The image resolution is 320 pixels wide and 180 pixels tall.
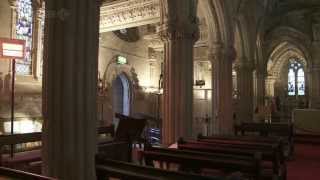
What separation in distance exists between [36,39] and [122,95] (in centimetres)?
654

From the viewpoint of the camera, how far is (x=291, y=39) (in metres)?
23.2

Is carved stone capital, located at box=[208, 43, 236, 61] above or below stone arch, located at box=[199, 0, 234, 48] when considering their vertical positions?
below

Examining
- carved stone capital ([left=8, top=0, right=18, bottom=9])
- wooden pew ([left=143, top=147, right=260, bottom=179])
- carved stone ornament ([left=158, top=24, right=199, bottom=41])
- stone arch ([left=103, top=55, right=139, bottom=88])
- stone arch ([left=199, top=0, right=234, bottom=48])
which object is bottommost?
wooden pew ([left=143, top=147, right=260, bottom=179])

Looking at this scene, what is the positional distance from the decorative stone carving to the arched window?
19176mm

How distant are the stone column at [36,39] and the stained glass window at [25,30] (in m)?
0.14

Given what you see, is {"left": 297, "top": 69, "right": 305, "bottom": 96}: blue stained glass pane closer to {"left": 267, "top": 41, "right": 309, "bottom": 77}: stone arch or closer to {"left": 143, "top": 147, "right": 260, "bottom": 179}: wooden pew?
{"left": 267, "top": 41, "right": 309, "bottom": 77}: stone arch

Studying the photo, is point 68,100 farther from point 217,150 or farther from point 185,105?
point 185,105

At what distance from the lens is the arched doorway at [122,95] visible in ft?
59.0

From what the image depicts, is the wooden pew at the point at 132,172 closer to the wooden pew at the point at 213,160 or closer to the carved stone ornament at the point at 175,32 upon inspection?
the wooden pew at the point at 213,160

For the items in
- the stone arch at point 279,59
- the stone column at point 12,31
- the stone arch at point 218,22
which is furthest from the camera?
the stone arch at point 279,59

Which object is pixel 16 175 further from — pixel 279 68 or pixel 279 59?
pixel 279 68

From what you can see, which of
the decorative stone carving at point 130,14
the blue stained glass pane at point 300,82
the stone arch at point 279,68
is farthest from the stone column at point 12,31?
the blue stained glass pane at point 300,82

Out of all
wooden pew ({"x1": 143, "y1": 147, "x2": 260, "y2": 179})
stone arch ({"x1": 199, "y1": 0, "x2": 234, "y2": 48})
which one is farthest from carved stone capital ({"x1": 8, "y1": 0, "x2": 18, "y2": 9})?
wooden pew ({"x1": 143, "y1": 147, "x2": 260, "y2": 179})

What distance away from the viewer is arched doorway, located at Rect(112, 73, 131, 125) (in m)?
18.0
